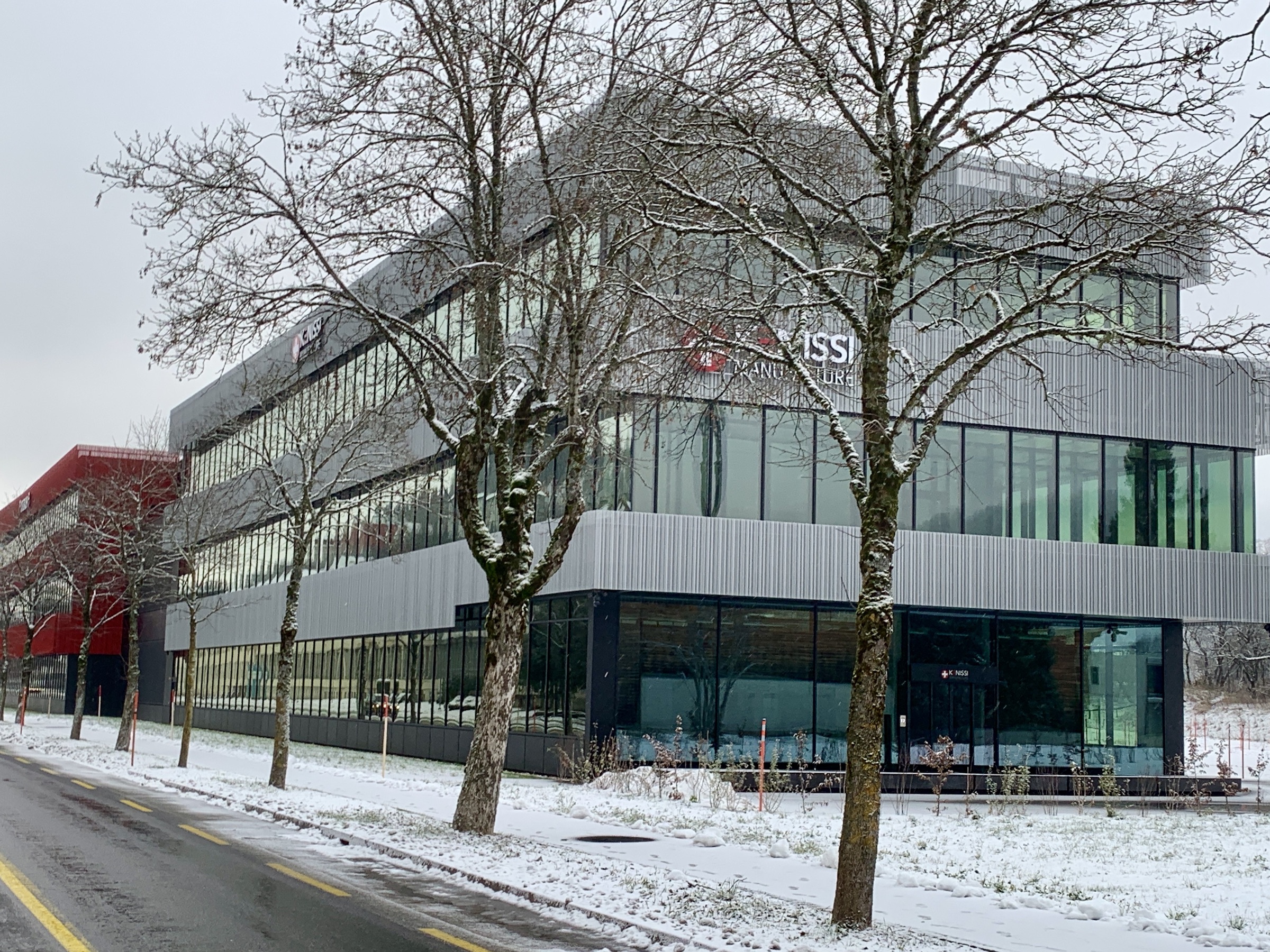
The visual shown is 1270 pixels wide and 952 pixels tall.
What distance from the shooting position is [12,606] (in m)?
62.6

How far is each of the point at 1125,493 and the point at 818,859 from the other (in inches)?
863

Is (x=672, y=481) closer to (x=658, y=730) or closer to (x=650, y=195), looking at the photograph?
(x=658, y=730)

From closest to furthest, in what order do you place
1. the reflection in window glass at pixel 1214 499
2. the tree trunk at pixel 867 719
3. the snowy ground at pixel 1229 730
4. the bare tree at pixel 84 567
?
the tree trunk at pixel 867 719
the reflection in window glass at pixel 1214 499
the bare tree at pixel 84 567
the snowy ground at pixel 1229 730

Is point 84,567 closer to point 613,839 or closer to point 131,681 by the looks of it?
point 131,681

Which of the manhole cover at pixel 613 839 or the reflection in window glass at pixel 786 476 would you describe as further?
the reflection in window glass at pixel 786 476

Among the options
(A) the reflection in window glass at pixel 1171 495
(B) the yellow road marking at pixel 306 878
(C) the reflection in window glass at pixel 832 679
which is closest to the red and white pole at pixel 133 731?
(C) the reflection in window glass at pixel 832 679

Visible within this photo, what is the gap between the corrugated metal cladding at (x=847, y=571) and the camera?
30.0 m

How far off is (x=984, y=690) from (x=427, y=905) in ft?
76.8

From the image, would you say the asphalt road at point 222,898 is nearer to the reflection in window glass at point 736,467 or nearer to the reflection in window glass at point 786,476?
the reflection in window glass at point 736,467

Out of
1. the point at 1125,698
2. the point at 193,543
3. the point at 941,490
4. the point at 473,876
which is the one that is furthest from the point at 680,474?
the point at 473,876

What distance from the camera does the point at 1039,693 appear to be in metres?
33.5

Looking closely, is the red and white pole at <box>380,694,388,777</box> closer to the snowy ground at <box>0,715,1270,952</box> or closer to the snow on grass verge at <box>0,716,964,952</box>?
the snow on grass verge at <box>0,716,964,952</box>

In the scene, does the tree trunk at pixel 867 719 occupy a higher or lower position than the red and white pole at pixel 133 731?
higher

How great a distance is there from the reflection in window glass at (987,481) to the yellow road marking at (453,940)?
963 inches
